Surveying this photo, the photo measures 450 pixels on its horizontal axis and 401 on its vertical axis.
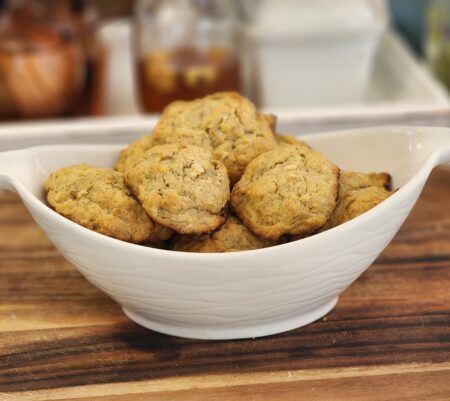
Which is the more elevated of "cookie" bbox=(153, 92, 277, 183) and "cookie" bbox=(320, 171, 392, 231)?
"cookie" bbox=(153, 92, 277, 183)

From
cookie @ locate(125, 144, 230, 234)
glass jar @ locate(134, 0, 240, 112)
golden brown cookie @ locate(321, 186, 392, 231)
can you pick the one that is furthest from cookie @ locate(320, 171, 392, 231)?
glass jar @ locate(134, 0, 240, 112)

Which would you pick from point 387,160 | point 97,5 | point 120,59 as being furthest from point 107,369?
point 97,5

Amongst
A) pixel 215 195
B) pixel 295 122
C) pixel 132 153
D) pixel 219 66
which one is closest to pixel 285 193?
pixel 215 195

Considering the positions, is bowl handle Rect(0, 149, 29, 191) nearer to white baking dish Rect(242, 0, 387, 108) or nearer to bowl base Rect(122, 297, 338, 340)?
bowl base Rect(122, 297, 338, 340)

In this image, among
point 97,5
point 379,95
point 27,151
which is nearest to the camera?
point 27,151

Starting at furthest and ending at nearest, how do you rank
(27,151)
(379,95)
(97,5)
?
(97,5)
(379,95)
(27,151)

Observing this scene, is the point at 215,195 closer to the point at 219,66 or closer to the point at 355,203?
the point at 355,203

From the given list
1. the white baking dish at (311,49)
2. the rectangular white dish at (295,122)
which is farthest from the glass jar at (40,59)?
the white baking dish at (311,49)

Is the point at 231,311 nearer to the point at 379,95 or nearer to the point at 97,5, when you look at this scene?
the point at 379,95
